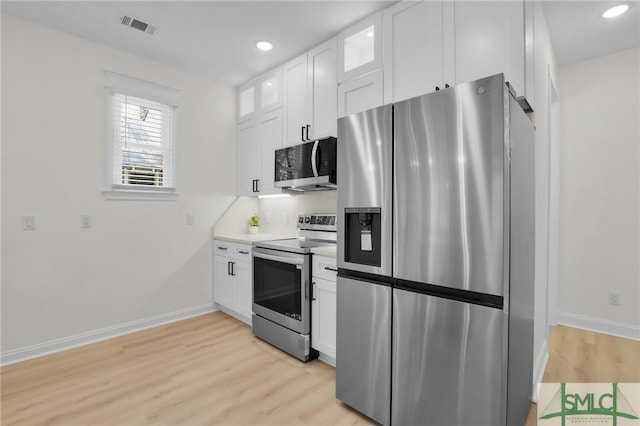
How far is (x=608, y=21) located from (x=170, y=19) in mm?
3443

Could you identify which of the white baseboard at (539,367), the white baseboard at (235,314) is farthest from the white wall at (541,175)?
the white baseboard at (235,314)

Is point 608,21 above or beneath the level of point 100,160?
above

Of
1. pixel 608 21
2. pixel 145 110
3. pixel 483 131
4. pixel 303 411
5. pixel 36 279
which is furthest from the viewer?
→ pixel 145 110

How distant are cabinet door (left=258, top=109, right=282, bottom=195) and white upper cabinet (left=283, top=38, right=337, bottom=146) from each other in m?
0.14

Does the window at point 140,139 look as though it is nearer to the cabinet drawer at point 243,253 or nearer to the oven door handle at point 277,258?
the cabinet drawer at point 243,253

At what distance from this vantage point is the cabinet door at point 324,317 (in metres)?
2.36

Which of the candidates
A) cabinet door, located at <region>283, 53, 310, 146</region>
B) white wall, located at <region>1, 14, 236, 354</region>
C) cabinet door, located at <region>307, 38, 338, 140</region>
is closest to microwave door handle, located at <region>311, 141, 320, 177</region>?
cabinet door, located at <region>307, 38, 338, 140</region>

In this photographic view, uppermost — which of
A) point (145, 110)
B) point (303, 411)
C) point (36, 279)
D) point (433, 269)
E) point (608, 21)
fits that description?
point (608, 21)

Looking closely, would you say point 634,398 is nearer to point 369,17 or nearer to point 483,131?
point 483,131

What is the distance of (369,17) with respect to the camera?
2.50 meters

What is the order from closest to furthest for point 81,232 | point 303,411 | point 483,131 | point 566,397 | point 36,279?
point 483,131
point 303,411
point 566,397
point 36,279
point 81,232

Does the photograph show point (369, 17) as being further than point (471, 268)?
Yes

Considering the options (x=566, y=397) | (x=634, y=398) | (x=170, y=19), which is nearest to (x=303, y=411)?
(x=566, y=397)

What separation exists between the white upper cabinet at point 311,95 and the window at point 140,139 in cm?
129
